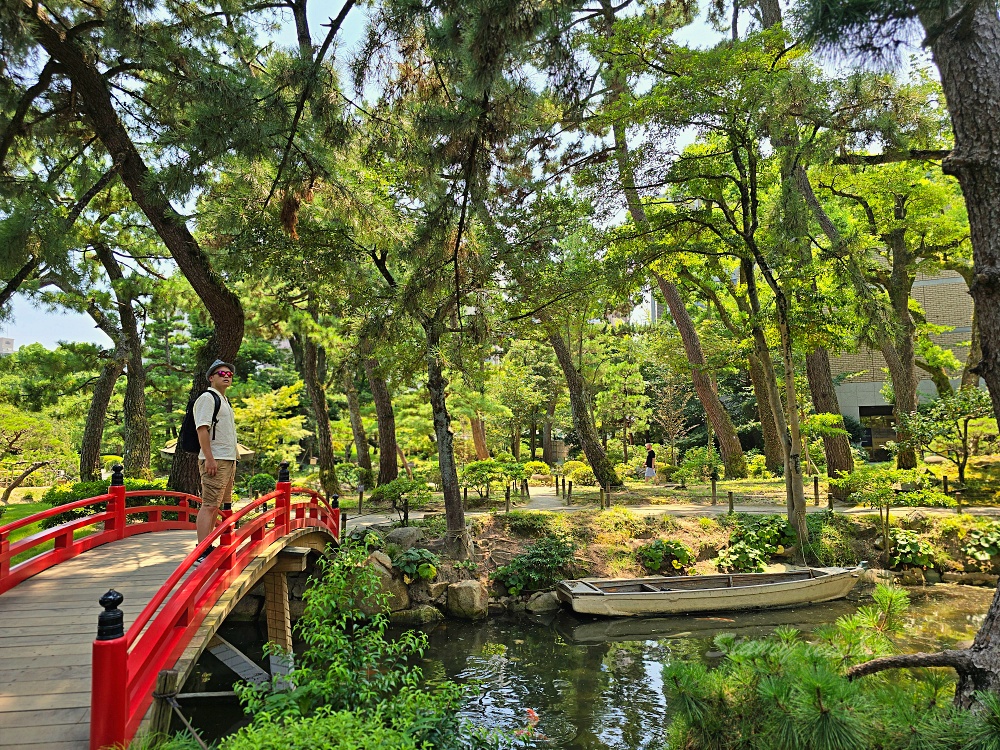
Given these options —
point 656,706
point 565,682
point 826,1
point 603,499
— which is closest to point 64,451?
point 603,499

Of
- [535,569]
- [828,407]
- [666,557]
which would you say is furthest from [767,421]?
[535,569]

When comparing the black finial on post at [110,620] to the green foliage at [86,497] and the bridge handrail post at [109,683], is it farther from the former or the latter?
the green foliage at [86,497]

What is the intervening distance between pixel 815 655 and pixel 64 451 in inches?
822

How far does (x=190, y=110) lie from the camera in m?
6.66

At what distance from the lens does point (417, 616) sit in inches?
425

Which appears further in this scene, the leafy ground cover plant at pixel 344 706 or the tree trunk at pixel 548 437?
the tree trunk at pixel 548 437

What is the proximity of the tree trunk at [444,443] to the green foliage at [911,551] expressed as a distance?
26.8 feet

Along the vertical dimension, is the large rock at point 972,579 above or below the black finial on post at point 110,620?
below

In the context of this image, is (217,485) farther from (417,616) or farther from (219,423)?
(417,616)

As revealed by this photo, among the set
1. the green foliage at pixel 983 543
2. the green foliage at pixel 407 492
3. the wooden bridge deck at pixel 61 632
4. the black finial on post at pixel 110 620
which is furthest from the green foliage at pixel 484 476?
the black finial on post at pixel 110 620

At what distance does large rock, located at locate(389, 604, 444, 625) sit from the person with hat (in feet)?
17.1

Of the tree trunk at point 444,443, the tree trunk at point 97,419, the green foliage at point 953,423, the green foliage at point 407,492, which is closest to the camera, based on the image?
the tree trunk at point 444,443

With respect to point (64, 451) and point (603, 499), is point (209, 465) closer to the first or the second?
point (603, 499)

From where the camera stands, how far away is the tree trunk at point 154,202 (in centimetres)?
838
